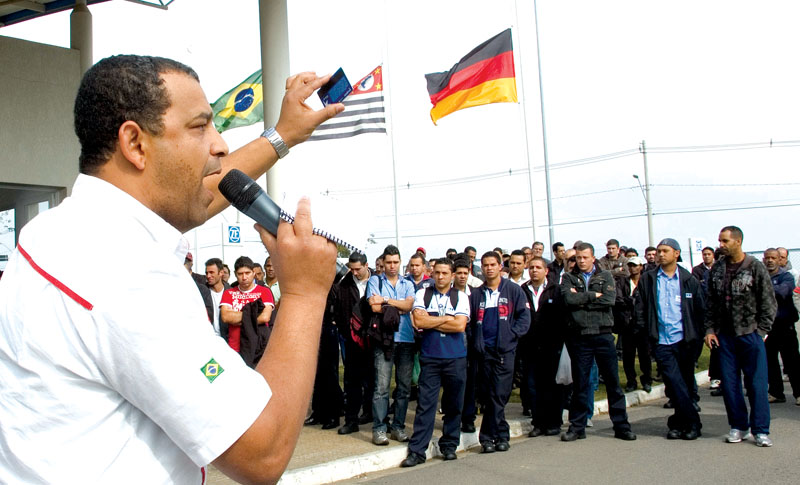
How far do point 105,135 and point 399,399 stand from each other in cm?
800

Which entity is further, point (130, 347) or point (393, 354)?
point (393, 354)

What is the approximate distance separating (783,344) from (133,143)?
471 inches

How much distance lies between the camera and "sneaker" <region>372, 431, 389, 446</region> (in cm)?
870

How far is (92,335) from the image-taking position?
1.16 m

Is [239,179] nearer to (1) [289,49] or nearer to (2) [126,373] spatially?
(2) [126,373]

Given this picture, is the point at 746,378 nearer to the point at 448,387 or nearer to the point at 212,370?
the point at 448,387

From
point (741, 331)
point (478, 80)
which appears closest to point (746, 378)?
point (741, 331)

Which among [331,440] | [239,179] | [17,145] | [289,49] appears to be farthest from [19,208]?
[239,179]

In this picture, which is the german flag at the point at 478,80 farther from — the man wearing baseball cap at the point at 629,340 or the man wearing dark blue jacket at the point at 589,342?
the man wearing dark blue jacket at the point at 589,342

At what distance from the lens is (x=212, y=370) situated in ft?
3.98

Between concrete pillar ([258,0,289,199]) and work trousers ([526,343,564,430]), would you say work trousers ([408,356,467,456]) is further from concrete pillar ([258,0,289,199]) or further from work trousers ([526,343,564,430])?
Result: concrete pillar ([258,0,289,199])

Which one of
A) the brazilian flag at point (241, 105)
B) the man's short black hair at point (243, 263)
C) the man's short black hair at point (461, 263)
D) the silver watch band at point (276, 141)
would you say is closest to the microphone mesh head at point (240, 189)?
the silver watch band at point (276, 141)

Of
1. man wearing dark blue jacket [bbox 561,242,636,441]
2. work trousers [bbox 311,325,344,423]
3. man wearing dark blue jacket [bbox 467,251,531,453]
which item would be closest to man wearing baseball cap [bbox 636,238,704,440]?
man wearing dark blue jacket [bbox 561,242,636,441]

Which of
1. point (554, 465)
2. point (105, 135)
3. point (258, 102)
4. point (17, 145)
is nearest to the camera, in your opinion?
point (105, 135)
